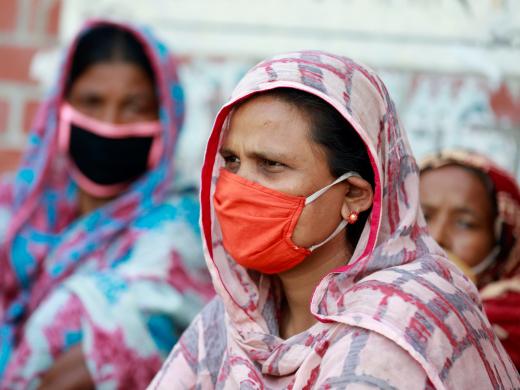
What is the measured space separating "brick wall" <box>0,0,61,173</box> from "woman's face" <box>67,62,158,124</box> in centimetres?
63

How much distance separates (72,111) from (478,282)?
1737 millimetres

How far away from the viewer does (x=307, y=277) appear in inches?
102

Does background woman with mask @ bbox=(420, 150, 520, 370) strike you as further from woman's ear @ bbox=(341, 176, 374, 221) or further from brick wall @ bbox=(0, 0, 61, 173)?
brick wall @ bbox=(0, 0, 61, 173)

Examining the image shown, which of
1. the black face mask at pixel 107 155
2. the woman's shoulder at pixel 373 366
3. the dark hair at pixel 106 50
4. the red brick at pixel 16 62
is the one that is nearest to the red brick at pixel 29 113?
the red brick at pixel 16 62

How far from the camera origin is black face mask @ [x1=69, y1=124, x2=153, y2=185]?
403 centimetres

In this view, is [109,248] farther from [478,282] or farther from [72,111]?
[478,282]

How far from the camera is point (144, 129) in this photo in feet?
13.5

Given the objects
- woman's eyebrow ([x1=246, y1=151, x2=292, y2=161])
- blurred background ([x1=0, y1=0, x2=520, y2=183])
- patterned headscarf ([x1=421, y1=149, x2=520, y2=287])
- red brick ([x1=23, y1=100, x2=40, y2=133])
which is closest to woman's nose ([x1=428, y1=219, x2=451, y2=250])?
patterned headscarf ([x1=421, y1=149, x2=520, y2=287])

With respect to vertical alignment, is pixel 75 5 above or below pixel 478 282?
above

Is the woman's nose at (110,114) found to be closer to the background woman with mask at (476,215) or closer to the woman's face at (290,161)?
the background woman with mask at (476,215)

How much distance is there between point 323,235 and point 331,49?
6.39ft

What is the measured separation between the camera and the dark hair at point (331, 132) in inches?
95.8

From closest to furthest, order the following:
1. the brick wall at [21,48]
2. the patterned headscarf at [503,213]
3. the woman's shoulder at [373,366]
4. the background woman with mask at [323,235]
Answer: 1. the woman's shoulder at [373,366]
2. the background woman with mask at [323,235]
3. the patterned headscarf at [503,213]
4. the brick wall at [21,48]

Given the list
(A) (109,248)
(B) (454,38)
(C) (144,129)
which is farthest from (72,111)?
(B) (454,38)
